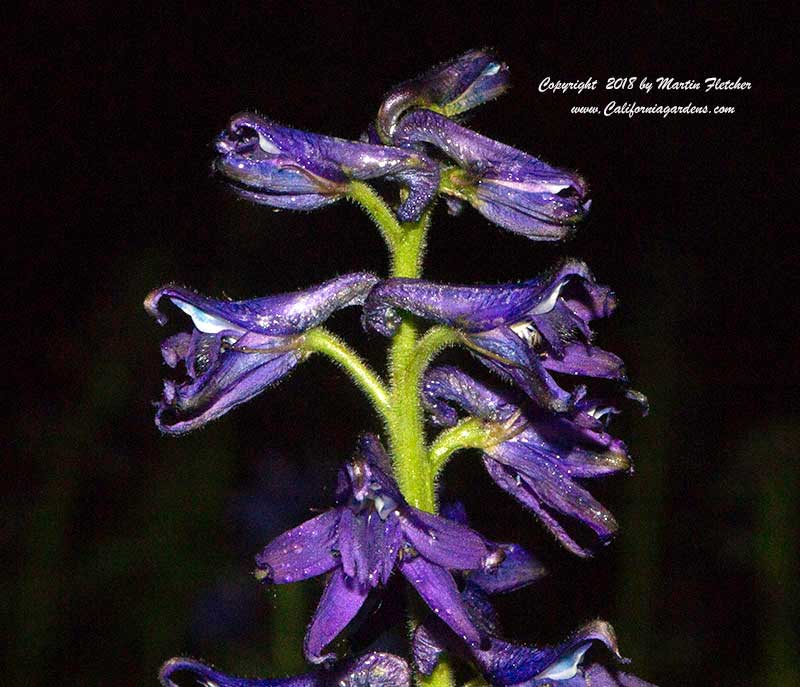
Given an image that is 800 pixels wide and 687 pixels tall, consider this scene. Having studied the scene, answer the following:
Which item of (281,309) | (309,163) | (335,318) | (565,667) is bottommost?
(335,318)

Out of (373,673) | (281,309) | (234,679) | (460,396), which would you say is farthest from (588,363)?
(234,679)

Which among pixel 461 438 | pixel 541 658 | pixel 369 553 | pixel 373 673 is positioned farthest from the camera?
pixel 461 438

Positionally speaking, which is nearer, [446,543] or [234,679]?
[446,543]

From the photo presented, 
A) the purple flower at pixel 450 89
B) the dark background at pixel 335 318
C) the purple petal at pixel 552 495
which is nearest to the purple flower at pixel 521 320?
the purple petal at pixel 552 495

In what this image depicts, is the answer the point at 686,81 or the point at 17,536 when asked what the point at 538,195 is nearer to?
the point at 17,536

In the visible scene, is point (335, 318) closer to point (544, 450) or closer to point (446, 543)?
point (544, 450)

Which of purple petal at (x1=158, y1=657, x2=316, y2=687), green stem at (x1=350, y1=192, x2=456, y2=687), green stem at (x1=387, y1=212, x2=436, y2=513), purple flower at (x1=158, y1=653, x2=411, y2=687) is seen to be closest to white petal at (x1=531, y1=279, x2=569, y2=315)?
green stem at (x1=350, y1=192, x2=456, y2=687)

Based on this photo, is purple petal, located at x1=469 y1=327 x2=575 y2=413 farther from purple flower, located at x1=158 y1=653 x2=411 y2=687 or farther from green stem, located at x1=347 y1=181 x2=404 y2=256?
purple flower, located at x1=158 y1=653 x2=411 y2=687
